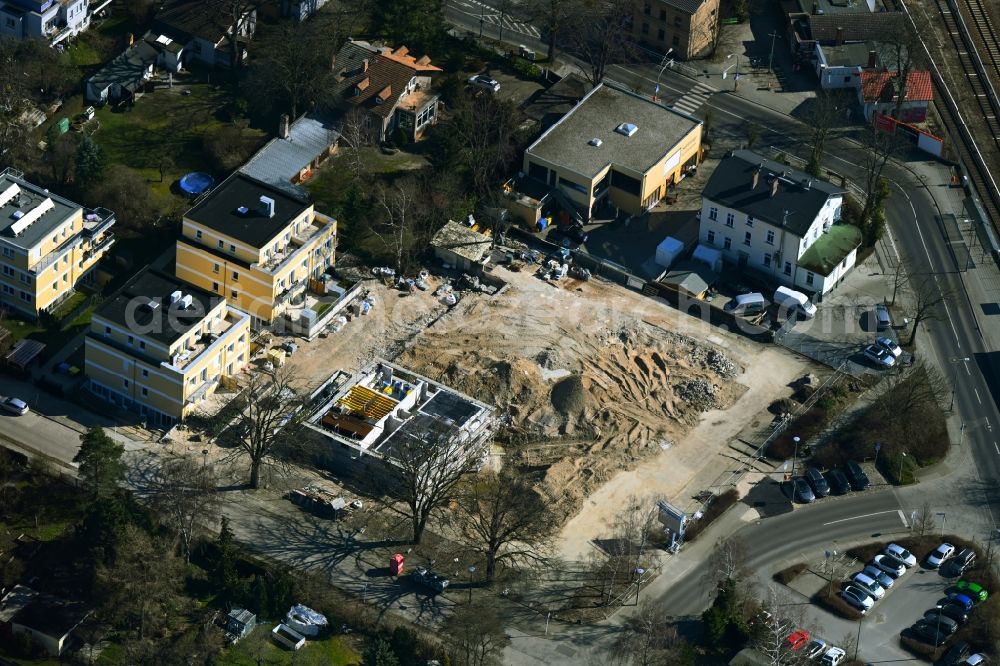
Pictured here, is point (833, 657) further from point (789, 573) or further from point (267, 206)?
point (267, 206)

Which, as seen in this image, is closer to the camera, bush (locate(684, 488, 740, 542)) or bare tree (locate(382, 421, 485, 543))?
bare tree (locate(382, 421, 485, 543))

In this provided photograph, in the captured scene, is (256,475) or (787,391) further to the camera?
(787,391)

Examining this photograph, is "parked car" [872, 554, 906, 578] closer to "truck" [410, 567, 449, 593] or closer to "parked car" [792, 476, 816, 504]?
"parked car" [792, 476, 816, 504]

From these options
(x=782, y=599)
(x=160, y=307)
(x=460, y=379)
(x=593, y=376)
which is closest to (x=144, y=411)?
(x=160, y=307)

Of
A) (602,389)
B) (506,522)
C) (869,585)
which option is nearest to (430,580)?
(506,522)

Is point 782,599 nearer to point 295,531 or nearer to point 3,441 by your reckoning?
point 295,531

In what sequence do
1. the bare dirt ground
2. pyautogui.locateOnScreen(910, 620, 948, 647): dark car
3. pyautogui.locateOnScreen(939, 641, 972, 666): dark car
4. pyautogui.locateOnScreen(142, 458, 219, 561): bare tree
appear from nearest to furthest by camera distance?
1. pyautogui.locateOnScreen(939, 641, 972, 666): dark car
2. pyautogui.locateOnScreen(910, 620, 948, 647): dark car
3. pyautogui.locateOnScreen(142, 458, 219, 561): bare tree
4. the bare dirt ground

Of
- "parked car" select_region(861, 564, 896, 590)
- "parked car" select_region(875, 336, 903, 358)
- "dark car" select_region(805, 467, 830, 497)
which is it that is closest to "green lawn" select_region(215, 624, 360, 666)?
"parked car" select_region(861, 564, 896, 590)
